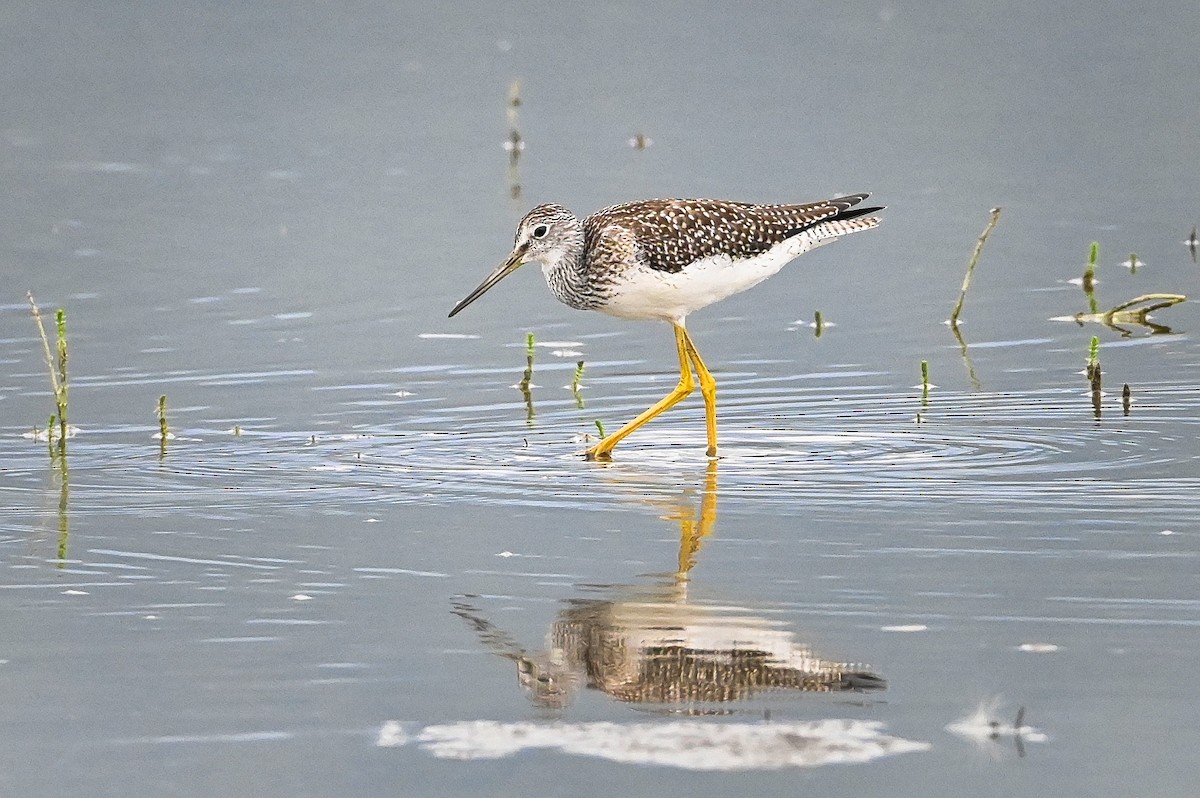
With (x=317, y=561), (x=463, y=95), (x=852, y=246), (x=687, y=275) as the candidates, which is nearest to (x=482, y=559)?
(x=317, y=561)

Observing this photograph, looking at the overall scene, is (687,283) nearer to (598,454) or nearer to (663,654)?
(598,454)

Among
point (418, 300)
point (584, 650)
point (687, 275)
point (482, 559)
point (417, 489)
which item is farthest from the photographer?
point (418, 300)

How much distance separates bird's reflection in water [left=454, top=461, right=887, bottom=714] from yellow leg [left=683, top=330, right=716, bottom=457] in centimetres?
253

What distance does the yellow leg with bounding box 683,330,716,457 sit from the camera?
9.46 meters

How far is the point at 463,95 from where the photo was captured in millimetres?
24359

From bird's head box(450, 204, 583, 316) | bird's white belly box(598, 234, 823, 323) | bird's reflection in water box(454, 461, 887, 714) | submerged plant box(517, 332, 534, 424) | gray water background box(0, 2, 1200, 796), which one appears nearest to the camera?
gray water background box(0, 2, 1200, 796)

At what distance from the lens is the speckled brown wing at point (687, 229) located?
974 centimetres

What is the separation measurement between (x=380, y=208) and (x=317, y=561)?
10253mm

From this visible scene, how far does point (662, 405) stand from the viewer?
9891 millimetres

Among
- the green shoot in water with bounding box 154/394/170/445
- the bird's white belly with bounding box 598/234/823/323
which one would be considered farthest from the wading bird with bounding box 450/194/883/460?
the green shoot in water with bounding box 154/394/170/445

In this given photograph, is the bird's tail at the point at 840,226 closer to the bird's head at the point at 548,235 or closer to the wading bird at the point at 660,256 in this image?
the wading bird at the point at 660,256

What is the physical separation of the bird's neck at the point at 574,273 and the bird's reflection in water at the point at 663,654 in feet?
10.1

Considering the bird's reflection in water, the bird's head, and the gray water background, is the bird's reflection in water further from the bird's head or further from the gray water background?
the bird's head

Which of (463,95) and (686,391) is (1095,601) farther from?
(463,95)
